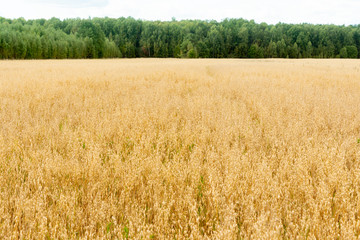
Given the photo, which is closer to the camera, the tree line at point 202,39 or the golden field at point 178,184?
the golden field at point 178,184

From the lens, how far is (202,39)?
94.6 metres

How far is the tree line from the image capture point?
245ft

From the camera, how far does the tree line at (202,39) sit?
245ft

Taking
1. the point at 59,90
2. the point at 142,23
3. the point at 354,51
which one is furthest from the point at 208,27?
the point at 59,90

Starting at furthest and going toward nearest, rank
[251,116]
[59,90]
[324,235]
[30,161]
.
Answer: [59,90] < [251,116] < [30,161] < [324,235]

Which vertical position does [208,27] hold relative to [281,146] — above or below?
above

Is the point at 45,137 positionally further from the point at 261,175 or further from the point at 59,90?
the point at 59,90

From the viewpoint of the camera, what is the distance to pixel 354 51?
273 ft

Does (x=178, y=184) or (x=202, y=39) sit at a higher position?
(x=202, y=39)

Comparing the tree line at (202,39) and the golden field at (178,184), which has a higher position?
the tree line at (202,39)

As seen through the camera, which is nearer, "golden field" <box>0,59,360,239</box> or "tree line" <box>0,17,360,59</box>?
"golden field" <box>0,59,360,239</box>

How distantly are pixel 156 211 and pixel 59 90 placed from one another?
6.97 meters

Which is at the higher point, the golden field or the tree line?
the tree line

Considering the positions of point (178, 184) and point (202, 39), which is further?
point (202, 39)
